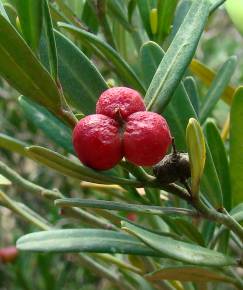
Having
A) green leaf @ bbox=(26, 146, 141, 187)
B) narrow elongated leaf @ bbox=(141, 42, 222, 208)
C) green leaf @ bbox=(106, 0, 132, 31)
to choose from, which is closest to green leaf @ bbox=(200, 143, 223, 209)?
narrow elongated leaf @ bbox=(141, 42, 222, 208)

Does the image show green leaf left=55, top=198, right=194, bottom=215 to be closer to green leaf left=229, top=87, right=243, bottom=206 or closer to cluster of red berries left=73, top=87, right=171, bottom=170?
cluster of red berries left=73, top=87, right=171, bottom=170

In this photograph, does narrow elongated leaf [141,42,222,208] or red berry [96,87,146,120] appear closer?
red berry [96,87,146,120]

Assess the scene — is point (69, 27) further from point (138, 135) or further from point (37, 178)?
point (37, 178)

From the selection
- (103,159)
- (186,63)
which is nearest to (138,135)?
(103,159)

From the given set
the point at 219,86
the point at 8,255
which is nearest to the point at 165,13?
the point at 219,86

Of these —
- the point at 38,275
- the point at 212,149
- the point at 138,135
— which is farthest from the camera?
the point at 38,275

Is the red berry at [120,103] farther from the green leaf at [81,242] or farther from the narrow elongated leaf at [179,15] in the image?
the narrow elongated leaf at [179,15]
